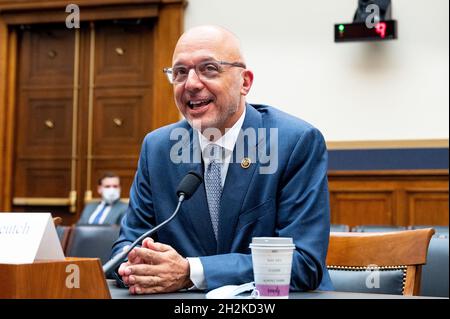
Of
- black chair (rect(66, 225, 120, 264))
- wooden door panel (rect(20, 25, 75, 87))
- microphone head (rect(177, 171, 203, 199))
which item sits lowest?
black chair (rect(66, 225, 120, 264))

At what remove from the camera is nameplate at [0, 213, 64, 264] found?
1475 mm

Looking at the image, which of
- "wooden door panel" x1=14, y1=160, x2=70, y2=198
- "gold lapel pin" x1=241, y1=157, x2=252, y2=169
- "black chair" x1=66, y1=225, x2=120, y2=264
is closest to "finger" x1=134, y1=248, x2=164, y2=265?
"gold lapel pin" x1=241, y1=157, x2=252, y2=169

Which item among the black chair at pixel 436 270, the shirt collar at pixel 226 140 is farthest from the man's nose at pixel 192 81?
the black chair at pixel 436 270

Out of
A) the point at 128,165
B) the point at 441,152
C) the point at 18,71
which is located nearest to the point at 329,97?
the point at 441,152

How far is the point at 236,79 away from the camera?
2.18 metres

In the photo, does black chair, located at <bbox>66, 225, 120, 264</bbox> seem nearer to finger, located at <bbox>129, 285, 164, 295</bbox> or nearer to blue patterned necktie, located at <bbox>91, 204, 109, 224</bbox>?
finger, located at <bbox>129, 285, 164, 295</bbox>

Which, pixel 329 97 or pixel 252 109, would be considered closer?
pixel 252 109

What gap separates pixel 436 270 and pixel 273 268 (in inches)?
65.9

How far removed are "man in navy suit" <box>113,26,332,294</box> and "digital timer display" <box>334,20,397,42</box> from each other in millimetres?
5773

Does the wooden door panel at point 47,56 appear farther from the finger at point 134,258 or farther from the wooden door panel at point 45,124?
the finger at point 134,258

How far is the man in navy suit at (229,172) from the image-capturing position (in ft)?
6.69

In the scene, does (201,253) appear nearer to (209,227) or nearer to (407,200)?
(209,227)

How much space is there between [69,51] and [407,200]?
4301mm

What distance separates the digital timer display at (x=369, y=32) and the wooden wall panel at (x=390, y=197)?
140cm
